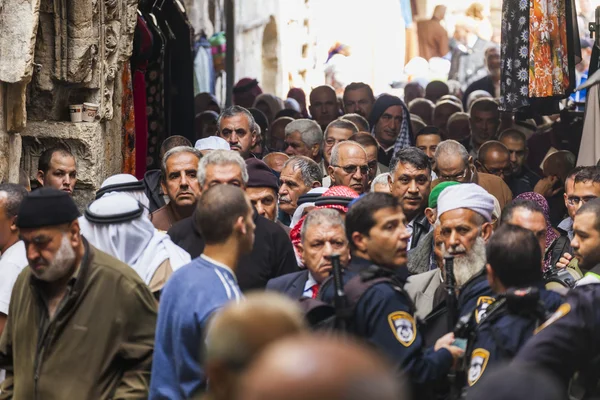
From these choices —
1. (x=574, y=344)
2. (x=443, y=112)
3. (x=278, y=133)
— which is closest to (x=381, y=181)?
(x=278, y=133)

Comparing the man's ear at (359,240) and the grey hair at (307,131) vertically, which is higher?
the grey hair at (307,131)

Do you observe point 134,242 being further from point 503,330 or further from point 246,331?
point 246,331

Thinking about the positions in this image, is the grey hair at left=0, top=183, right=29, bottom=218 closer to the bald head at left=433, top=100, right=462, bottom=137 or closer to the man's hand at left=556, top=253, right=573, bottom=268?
the man's hand at left=556, top=253, right=573, bottom=268

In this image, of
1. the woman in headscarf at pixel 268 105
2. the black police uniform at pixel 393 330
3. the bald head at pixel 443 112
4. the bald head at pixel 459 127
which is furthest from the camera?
the woman in headscarf at pixel 268 105

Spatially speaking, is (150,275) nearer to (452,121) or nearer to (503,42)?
(503,42)

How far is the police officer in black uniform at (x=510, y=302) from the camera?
4.68 meters

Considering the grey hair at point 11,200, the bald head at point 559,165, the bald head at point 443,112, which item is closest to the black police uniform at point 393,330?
the grey hair at point 11,200

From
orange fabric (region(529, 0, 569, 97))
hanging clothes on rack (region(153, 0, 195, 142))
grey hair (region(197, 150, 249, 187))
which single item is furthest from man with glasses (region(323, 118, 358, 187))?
grey hair (region(197, 150, 249, 187))

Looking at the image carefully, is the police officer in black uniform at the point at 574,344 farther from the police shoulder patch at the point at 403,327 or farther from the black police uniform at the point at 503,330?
the police shoulder patch at the point at 403,327

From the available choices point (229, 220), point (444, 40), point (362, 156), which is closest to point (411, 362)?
point (229, 220)

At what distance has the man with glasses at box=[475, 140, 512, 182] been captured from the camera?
10.1 m

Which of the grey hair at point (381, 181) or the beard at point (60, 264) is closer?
the beard at point (60, 264)

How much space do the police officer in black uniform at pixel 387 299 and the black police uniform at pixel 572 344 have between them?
27.1 inches

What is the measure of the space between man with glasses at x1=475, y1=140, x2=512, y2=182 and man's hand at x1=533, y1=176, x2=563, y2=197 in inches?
12.3
